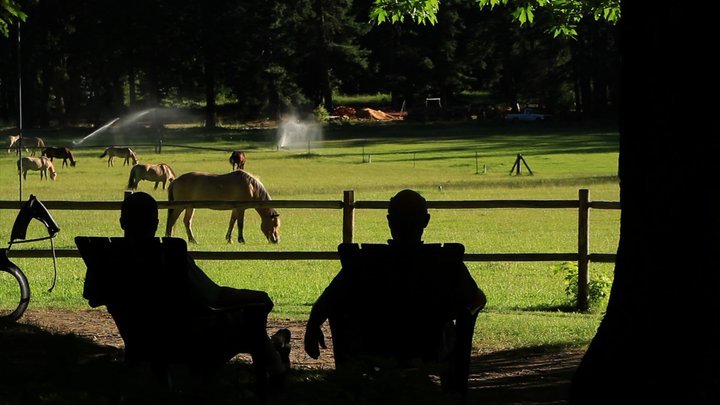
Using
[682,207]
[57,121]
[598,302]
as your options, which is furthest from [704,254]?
[57,121]

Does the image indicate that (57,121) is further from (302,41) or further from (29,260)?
(29,260)

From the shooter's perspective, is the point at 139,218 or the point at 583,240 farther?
the point at 583,240

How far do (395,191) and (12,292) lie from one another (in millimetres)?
22790

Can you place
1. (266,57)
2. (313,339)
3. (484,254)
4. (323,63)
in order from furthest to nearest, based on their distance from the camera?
1. (323,63)
2. (266,57)
3. (484,254)
4. (313,339)

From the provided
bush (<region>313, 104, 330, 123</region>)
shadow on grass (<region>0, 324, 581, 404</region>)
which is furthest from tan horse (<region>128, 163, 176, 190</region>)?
bush (<region>313, 104, 330, 123</region>)

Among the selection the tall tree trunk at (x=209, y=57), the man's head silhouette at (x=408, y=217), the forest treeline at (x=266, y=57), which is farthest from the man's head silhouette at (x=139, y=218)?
the tall tree trunk at (x=209, y=57)

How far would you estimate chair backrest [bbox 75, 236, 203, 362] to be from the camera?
517 centimetres

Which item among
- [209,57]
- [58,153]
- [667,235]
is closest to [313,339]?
[667,235]

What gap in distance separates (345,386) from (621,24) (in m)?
2.31

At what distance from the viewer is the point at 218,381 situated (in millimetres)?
4160

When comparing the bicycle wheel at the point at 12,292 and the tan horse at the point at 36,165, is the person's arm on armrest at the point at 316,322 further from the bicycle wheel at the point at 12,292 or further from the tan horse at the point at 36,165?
the tan horse at the point at 36,165

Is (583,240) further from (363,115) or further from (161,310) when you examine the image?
(363,115)

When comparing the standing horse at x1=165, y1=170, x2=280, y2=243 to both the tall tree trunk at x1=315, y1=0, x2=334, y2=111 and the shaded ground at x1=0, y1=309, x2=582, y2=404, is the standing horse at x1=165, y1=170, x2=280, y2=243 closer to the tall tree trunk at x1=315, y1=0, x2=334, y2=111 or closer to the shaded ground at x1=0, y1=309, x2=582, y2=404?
the shaded ground at x1=0, y1=309, x2=582, y2=404

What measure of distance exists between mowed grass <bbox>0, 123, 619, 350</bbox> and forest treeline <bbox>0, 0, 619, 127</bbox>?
20.1ft
